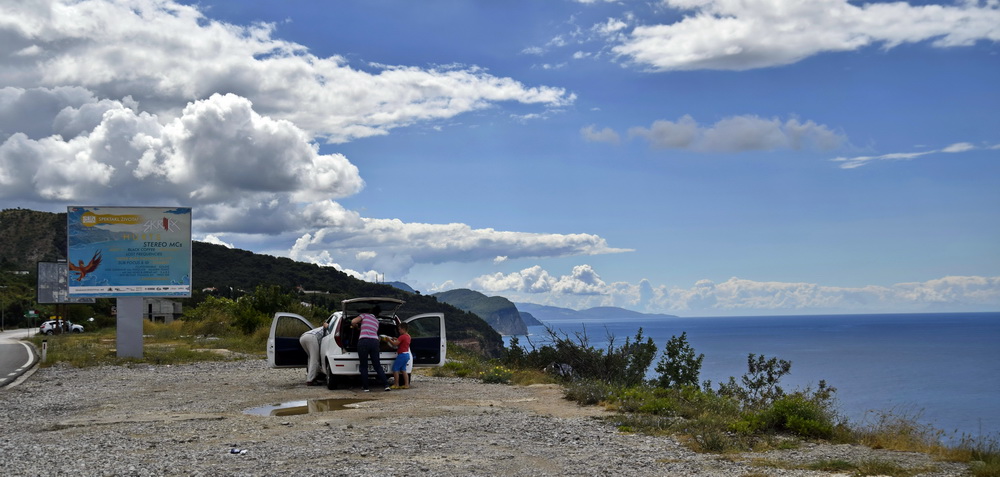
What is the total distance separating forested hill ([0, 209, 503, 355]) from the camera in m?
68.3

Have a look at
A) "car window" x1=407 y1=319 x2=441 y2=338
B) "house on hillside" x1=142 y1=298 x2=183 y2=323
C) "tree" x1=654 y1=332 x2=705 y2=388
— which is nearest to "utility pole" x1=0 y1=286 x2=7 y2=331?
"house on hillside" x1=142 y1=298 x2=183 y2=323

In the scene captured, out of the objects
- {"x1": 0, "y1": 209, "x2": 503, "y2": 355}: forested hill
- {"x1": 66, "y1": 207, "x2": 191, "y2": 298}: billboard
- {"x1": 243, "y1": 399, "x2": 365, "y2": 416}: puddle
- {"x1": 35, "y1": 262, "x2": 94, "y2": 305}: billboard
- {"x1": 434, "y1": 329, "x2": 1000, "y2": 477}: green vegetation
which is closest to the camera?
{"x1": 434, "y1": 329, "x2": 1000, "y2": 477}: green vegetation

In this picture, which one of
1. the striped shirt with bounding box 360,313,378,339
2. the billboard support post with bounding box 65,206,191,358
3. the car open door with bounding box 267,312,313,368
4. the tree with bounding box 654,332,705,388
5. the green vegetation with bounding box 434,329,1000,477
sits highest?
the billboard support post with bounding box 65,206,191,358

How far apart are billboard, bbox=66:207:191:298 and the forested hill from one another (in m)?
32.3

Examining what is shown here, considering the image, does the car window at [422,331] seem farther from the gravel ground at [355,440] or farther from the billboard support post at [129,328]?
the billboard support post at [129,328]

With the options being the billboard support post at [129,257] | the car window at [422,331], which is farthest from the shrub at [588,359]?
the billboard support post at [129,257]

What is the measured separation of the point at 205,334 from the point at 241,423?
98.9ft

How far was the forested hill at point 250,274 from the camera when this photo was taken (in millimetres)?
68312

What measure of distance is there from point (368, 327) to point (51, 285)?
1961 inches

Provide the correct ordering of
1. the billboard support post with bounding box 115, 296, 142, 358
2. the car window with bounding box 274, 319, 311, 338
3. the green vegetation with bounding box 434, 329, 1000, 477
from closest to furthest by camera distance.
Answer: the green vegetation with bounding box 434, 329, 1000, 477, the billboard support post with bounding box 115, 296, 142, 358, the car window with bounding box 274, 319, 311, 338

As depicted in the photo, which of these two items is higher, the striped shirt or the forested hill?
the forested hill

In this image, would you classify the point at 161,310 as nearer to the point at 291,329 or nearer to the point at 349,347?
the point at 291,329

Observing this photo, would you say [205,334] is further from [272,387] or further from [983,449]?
[983,449]

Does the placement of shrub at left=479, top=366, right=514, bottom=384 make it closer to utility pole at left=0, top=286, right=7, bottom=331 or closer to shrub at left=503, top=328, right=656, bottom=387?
shrub at left=503, top=328, right=656, bottom=387
